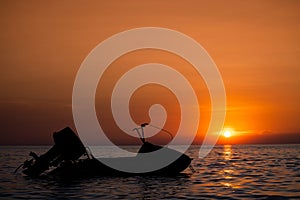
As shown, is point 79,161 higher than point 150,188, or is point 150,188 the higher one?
point 79,161

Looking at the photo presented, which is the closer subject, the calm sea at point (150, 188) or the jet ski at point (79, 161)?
the calm sea at point (150, 188)

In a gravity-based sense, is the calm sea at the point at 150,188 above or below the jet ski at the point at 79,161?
below

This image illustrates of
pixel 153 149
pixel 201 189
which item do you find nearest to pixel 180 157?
pixel 153 149

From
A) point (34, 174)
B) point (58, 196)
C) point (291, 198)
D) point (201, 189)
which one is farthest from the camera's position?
point (34, 174)

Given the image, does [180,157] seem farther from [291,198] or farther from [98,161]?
[291,198]

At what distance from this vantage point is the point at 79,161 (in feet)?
141

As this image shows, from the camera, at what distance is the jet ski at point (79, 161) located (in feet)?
131

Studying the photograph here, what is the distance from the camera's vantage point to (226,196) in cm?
2945

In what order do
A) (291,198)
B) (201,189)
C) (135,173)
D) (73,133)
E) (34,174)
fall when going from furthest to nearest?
(135,173) → (34,174) → (73,133) → (201,189) → (291,198)

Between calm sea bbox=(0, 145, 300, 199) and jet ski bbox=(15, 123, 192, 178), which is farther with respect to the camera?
jet ski bbox=(15, 123, 192, 178)

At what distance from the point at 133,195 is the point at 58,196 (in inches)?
223

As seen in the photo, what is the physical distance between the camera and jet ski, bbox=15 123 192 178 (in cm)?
3997

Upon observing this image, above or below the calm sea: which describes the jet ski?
above

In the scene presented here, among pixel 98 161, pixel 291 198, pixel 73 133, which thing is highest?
pixel 73 133
